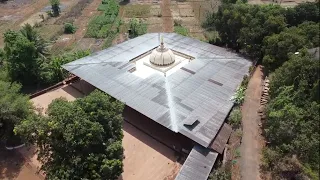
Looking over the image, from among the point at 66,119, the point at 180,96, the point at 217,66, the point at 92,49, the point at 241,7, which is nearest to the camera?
the point at 66,119

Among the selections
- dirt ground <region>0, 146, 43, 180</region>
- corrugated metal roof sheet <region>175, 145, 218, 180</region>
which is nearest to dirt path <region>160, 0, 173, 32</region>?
corrugated metal roof sheet <region>175, 145, 218, 180</region>

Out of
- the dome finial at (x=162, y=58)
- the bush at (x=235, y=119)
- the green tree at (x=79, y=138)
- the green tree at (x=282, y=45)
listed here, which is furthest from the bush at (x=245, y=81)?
the green tree at (x=79, y=138)

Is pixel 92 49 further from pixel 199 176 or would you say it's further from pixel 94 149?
pixel 199 176

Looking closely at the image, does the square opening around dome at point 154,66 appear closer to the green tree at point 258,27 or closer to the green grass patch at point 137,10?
the green tree at point 258,27

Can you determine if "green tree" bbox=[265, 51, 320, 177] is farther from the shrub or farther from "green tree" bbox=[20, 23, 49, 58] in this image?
"green tree" bbox=[20, 23, 49, 58]

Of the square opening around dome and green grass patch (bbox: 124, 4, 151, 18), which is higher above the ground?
green grass patch (bbox: 124, 4, 151, 18)

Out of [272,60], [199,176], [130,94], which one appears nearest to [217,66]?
[272,60]
